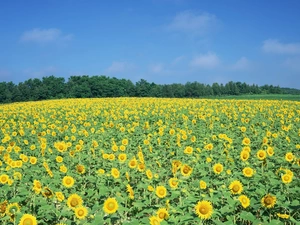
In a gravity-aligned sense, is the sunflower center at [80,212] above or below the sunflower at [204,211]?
below

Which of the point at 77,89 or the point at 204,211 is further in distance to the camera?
the point at 77,89

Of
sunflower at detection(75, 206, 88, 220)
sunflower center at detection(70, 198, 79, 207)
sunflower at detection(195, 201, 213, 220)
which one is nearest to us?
sunflower at detection(195, 201, 213, 220)

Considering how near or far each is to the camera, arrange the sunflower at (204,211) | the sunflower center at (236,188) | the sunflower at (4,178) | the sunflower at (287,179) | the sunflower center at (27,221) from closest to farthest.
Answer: the sunflower center at (27,221) → the sunflower at (204,211) → the sunflower center at (236,188) → the sunflower at (287,179) → the sunflower at (4,178)

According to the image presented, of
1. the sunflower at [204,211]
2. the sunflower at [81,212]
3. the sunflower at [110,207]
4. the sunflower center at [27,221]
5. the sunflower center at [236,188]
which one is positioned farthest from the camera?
the sunflower center at [236,188]

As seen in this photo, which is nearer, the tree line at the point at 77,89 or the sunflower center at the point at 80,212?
the sunflower center at the point at 80,212

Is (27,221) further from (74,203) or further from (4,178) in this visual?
(4,178)

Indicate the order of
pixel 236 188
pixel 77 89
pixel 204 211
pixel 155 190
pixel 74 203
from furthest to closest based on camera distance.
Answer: pixel 77 89, pixel 155 190, pixel 236 188, pixel 74 203, pixel 204 211

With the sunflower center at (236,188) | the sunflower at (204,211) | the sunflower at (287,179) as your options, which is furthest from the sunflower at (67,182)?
the sunflower at (287,179)

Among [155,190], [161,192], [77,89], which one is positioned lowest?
[155,190]

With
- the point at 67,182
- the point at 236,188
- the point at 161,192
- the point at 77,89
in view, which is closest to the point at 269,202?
the point at 236,188

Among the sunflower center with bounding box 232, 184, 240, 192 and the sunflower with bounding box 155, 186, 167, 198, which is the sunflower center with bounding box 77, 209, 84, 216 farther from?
the sunflower center with bounding box 232, 184, 240, 192

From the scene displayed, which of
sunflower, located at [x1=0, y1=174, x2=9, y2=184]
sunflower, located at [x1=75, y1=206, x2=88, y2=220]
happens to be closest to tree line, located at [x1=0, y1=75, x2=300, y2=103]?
sunflower, located at [x1=0, y1=174, x2=9, y2=184]

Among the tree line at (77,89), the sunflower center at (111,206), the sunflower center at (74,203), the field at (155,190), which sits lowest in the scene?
the field at (155,190)

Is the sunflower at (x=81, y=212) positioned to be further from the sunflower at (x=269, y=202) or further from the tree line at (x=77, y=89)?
the tree line at (x=77, y=89)
